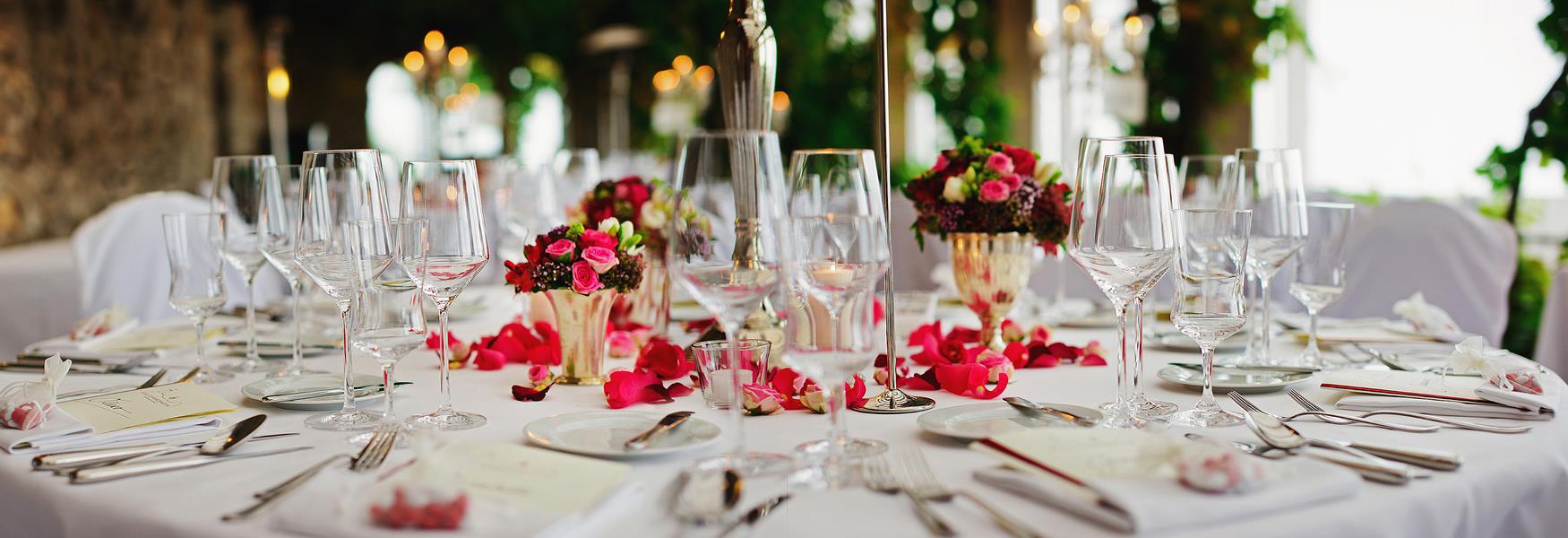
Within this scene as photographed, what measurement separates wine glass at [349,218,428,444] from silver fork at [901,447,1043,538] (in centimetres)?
60

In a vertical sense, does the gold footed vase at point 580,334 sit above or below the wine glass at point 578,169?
below

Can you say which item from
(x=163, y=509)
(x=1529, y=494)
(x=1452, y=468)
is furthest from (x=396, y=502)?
(x=1529, y=494)

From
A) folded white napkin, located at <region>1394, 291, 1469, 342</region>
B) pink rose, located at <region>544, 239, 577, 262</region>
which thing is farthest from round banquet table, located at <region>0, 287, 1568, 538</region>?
folded white napkin, located at <region>1394, 291, 1469, 342</region>

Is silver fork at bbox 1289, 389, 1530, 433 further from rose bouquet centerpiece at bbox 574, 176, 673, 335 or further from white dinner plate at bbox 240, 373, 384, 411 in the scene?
white dinner plate at bbox 240, 373, 384, 411

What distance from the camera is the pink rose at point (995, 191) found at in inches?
72.7

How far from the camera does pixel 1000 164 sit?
187 cm

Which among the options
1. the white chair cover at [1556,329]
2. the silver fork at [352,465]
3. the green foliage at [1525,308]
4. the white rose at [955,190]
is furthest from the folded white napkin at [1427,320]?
the green foliage at [1525,308]

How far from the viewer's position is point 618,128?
10.8 meters

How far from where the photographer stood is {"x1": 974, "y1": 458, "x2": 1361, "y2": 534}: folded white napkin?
928 mm

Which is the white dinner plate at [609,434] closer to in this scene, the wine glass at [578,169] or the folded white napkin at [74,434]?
the folded white napkin at [74,434]

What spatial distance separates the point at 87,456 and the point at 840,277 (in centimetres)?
83

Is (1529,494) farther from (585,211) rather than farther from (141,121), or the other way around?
(141,121)

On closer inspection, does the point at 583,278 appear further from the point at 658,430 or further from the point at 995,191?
the point at 995,191

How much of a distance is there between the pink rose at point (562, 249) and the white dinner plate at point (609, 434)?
1.05 feet
